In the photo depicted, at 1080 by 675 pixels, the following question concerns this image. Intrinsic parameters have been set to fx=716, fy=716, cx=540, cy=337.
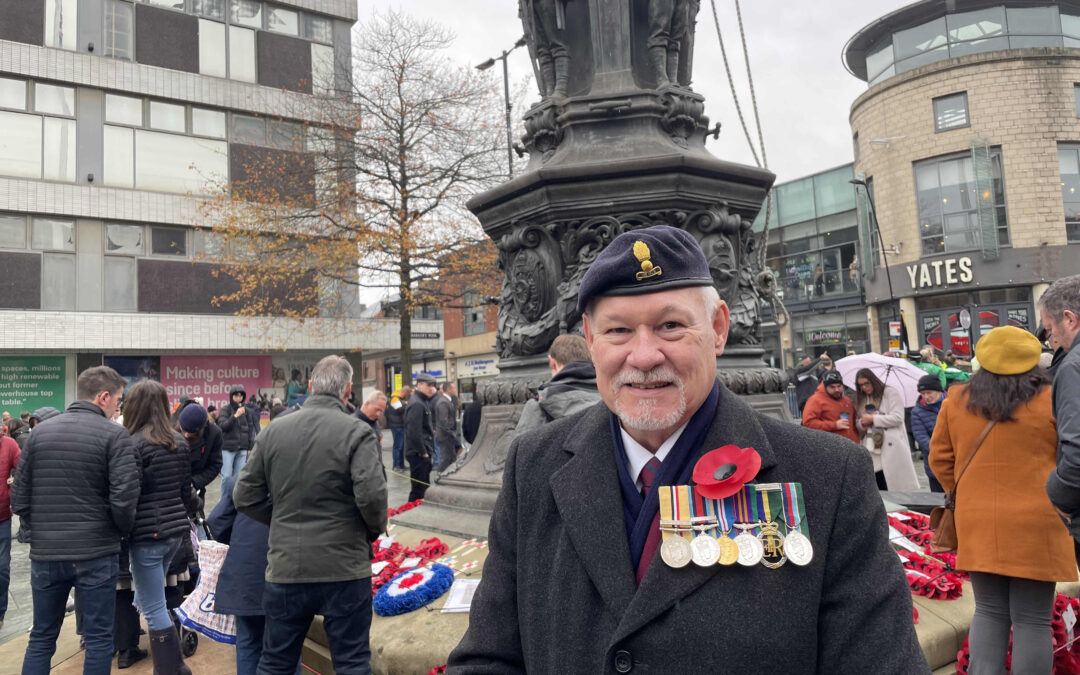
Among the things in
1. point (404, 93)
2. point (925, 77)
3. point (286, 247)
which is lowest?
point (286, 247)

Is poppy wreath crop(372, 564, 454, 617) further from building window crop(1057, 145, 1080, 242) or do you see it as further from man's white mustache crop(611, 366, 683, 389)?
building window crop(1057, 145, 1080, 242)

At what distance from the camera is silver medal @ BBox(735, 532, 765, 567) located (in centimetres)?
144

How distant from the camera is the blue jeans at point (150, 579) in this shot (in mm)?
4395

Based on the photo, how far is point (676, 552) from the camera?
1458 millimetres

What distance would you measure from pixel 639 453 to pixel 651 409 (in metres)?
0.14

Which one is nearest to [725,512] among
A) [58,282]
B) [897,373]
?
[897,373]

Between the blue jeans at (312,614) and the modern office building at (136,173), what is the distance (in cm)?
1816

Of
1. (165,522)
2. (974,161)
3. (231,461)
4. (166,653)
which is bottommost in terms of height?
(166,653)

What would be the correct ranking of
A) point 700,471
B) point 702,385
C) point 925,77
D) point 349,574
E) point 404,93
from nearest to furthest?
point 700,471 → point 702,385 → point 349,574 → point 404,93 → point 925,77

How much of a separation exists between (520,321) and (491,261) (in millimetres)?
14320

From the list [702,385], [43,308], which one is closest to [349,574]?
[702,385]

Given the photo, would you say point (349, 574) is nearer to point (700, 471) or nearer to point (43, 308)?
point (700, 471)

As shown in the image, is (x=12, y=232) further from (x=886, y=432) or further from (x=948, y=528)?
(x=948, y=528)

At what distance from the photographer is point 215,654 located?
16.1 ft
